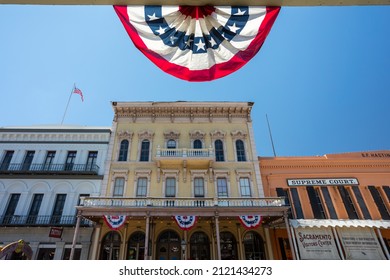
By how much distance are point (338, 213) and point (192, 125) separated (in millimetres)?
13233

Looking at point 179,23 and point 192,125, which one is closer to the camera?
point 179,23

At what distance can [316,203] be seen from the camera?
16.3 metres

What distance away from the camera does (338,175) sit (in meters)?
17.3

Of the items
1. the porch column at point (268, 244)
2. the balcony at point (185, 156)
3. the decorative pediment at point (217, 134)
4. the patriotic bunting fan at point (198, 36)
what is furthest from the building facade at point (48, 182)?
the patriotic bunting fan at point (198, 36)

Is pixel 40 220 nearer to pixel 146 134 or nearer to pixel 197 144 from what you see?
pixel 146 134

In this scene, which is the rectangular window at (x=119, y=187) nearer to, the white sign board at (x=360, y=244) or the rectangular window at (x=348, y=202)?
the white sign board at (x=360, y=244)

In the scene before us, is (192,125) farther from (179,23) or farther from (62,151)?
(179,23)

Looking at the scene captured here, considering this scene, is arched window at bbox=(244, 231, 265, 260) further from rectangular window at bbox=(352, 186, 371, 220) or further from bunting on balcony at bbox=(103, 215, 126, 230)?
bunting on balcony at bbox=(103, 215, 126, 230)

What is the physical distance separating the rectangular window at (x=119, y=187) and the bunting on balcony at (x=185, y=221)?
5.69m

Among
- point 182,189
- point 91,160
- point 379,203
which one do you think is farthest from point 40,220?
point 379,203

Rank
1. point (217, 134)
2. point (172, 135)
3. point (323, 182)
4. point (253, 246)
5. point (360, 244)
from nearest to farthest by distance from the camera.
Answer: point (360, 244)
point (253, 246)
point (323, 182)
point (172, 135)
point (217, 134)

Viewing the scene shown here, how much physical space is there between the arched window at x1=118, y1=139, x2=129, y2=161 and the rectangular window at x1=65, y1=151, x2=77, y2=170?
3753 millimetres

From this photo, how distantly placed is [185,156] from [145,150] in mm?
3762

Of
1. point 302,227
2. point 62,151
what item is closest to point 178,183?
point 302,227
